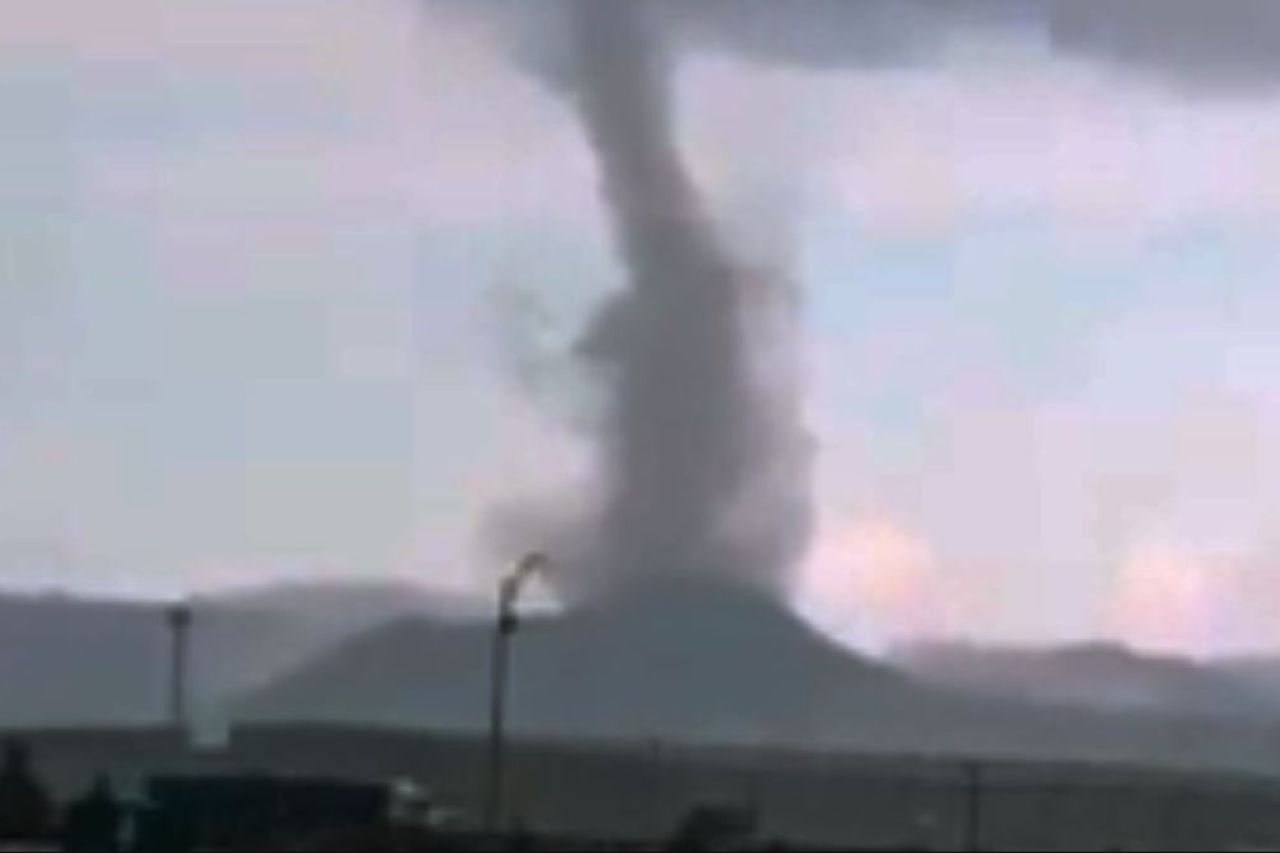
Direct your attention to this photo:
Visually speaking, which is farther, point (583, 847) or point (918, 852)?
point (918, 852)

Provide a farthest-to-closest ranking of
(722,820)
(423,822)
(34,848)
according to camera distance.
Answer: (722,820)
(423,822)
(34,848)

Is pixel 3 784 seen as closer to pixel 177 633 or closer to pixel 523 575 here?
pixel 523 575

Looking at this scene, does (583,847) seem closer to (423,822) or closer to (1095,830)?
(423,822)

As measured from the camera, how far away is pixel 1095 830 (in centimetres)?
19625

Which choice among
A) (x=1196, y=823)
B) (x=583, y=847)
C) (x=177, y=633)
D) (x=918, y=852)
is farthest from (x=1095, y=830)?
(x=583, y=847)

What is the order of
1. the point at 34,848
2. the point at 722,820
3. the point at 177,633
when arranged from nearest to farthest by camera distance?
the point at 34,848
the point at 722,820
the point at 177,633

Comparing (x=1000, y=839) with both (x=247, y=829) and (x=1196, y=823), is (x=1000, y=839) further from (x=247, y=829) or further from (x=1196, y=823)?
(x=247, y=829)

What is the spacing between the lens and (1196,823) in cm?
19900

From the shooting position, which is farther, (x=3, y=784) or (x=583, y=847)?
(x=3, y=784)

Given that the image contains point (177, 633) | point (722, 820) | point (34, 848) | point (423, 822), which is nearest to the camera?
point (34, 848)

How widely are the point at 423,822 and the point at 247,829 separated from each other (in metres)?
5.79

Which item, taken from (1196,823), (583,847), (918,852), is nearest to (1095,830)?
(1196,823)

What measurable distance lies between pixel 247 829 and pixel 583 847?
51.8ft

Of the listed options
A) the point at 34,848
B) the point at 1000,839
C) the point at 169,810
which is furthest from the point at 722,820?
the point at 1000,839
